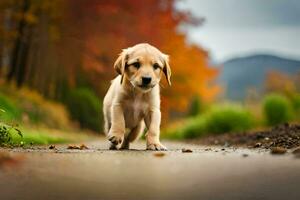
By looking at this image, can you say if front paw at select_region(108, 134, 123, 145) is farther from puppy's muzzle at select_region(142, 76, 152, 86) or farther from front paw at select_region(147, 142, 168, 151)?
puppy's muzzle at select_region(142, 76, 152, 86)

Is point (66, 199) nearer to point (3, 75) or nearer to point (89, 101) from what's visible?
point (3, 75)

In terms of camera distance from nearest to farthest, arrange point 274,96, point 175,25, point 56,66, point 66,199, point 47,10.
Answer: point 66,199
point 274,96
point 47,10
point 56,66
point 175,25

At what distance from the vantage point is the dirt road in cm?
362

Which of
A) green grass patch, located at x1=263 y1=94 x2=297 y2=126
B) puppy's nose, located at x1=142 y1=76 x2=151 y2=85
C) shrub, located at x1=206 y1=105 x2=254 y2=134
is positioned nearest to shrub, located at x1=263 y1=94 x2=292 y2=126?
green grass patch, located at x1=263 y1=94 x2=297 y2=126

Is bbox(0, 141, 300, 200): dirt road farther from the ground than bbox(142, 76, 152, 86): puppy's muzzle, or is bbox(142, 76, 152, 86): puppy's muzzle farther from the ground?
bbox(142, 76, 152, 86): puppy's muzzle

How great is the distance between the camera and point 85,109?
21.1 metres

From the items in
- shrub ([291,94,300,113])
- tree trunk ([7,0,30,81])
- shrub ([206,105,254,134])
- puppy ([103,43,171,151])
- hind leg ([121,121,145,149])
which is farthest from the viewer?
tree trunk ([7,0,30,81])

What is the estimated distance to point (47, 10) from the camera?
1906 cm

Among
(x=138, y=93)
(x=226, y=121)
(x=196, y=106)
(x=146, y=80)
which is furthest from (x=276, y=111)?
(x=196, y=106)

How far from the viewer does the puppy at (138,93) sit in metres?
5.97

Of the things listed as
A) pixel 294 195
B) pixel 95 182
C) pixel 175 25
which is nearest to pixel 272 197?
pixel 294 195

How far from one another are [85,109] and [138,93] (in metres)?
14.8

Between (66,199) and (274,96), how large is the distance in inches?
487

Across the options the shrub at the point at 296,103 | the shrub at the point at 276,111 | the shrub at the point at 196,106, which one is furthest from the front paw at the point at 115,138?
the shrub at the point at 196,106
